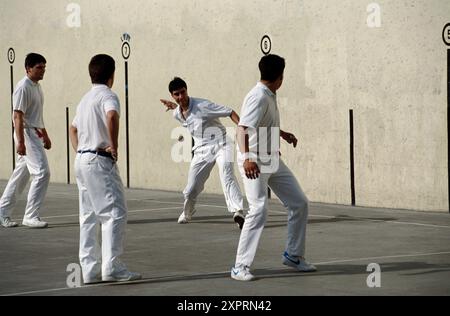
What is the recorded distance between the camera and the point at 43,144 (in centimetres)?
1295

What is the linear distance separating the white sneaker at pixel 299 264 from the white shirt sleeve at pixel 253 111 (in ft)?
3.78

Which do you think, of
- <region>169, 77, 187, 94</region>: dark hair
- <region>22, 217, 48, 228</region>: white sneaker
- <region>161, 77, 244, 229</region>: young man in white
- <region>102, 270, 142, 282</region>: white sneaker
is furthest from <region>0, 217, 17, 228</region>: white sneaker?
<region>102, 270, 142, 282</region>: white sneaker

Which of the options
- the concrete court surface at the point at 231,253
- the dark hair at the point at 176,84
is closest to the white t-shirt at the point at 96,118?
the concrete court surface at the point at 231,253

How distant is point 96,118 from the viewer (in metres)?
8.83

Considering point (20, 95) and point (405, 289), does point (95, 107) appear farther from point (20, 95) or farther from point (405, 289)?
point (20, 95)

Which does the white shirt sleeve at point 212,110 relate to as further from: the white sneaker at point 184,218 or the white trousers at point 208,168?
the white sneaker at point 184,218

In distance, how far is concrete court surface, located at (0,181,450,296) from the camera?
28.0 ft

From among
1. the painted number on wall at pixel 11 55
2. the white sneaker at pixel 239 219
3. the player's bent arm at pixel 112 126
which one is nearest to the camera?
the player's bent arm at pixel 112 126

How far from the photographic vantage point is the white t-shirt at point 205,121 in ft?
42.3

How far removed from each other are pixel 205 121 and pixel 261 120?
3919 mm

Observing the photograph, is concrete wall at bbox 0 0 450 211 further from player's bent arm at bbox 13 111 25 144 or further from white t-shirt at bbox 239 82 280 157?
white t-shirt at bbox 239 82 280 157

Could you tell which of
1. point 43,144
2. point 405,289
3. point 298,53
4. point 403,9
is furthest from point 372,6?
point 405,289

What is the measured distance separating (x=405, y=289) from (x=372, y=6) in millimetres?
6656

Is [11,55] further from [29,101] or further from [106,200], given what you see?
[106,200]
